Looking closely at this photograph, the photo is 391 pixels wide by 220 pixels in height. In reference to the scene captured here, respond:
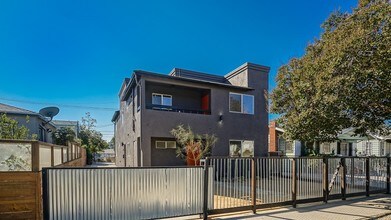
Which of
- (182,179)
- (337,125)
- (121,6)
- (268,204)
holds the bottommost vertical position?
(268,204)

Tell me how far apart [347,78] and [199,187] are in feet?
16.5

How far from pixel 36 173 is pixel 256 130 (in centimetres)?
1323

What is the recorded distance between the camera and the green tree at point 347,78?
20.5 feet

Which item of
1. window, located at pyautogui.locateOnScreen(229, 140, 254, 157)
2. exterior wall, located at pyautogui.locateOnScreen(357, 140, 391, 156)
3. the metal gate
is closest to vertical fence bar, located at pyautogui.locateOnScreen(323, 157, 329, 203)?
the metal gate

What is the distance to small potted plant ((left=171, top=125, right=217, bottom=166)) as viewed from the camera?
41.0ft

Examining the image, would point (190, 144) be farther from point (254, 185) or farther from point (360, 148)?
point (360, 148)

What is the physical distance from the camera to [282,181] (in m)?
7.46

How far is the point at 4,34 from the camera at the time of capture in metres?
13.0

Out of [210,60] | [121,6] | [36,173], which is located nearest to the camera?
[36,173]

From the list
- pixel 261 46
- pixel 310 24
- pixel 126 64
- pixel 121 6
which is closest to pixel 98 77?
pixel 126 64

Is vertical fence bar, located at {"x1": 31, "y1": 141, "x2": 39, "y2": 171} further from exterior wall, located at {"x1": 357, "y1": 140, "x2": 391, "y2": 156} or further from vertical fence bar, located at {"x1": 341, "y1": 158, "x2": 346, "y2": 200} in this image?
exterior wall, located at {"x1": 357, "y1": 140, "x2": 391, "y2": 156}

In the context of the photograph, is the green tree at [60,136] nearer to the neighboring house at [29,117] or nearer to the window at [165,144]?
the neighboring house at [29,117]

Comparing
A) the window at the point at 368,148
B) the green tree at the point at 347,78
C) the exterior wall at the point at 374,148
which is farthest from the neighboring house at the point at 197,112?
the exterior wall at the point at 374,148

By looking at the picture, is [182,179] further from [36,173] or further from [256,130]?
[256,130]
